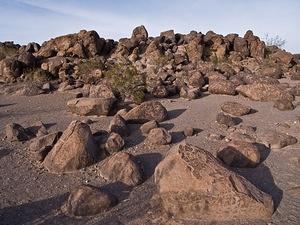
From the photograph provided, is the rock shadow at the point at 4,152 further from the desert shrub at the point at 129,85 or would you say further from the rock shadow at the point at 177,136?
the desert shrub at the point at 129,85

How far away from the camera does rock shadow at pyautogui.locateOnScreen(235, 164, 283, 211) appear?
23.2ft

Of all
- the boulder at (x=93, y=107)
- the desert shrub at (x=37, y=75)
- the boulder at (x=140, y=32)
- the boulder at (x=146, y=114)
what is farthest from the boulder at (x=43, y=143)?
the boulder at (x=140, y=32)

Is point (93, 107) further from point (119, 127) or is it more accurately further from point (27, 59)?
point (27, 59)

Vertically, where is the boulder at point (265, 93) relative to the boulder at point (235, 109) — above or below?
above

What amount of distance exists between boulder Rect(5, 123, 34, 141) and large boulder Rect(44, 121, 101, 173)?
161 centimetres

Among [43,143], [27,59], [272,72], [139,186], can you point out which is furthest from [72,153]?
[272,72]

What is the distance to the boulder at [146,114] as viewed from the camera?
34.2 feet

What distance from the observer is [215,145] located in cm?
925

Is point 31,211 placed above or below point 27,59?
below

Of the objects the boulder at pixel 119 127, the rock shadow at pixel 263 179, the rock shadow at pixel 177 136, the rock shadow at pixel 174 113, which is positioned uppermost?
the boulder at pixel 119 127

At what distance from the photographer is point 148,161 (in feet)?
27.6

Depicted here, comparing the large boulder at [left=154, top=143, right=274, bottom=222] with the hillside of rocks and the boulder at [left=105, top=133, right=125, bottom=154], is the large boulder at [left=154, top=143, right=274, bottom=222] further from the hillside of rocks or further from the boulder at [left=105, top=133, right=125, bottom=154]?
the boulder at [left=105, top=133, right=125, bottom=154]

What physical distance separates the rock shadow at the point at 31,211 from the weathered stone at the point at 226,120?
15.6ft

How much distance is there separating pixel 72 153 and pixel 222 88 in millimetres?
7159
